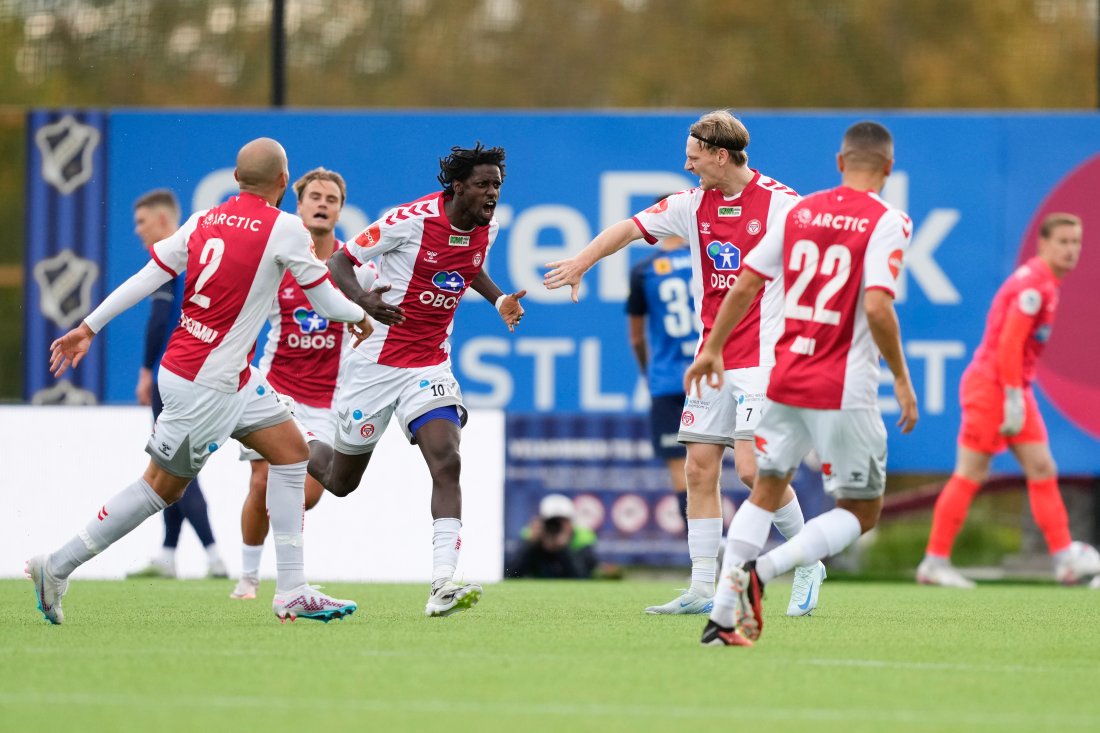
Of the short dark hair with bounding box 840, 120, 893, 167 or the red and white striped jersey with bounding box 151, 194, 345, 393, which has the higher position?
the short dark hair with bounding box 840, 120, 893, 167

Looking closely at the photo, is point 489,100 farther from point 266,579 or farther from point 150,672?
point 150,672

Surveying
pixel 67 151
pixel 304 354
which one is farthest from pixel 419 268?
pixel 67 151

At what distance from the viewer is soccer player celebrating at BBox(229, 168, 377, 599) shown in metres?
9.85

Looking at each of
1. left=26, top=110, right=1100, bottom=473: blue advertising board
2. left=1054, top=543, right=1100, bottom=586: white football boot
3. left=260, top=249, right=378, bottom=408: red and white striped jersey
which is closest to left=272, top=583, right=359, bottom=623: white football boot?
left=260, top=249, right=378, bottom=408: red and white striped jersey

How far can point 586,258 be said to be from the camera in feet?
27.0

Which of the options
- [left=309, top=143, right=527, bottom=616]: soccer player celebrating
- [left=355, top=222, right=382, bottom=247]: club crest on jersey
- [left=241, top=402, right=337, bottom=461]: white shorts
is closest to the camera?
[left=309, top=143, right=527, bottom=616]: soccer player celebrating

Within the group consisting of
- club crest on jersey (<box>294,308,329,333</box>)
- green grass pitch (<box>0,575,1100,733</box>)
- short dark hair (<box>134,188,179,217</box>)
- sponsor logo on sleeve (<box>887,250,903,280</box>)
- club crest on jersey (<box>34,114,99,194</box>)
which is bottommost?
green grass pitch (<box>0,575,1100,733</box>)

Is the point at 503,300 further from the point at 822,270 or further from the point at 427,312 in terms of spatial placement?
the point at 822,270

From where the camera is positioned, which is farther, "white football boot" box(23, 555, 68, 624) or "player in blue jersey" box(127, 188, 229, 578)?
"player in blue jersey" box(127, 188, 229, 578)

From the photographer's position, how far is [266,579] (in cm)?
1211

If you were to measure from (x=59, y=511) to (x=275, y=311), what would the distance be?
3.46 metres

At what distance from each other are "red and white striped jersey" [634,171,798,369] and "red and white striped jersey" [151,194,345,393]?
1.83 metres

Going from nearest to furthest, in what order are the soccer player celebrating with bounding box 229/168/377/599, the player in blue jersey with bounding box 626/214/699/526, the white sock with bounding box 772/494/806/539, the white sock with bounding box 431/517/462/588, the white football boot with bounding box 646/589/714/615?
the white sock with bounding box 431/517/462/588
the white football boot with bounding box 646/589/714/615
the white sock with bounding box 772/494/806/539
the soccer player celebrating with bounding box 229/168/377/599
the player in blue jersey with bounding box 626/214/699/526

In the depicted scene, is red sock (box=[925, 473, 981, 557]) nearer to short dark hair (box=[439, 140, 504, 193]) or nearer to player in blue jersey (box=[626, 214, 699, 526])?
player in blue jersey (box=[626, 214, 699, 526])
